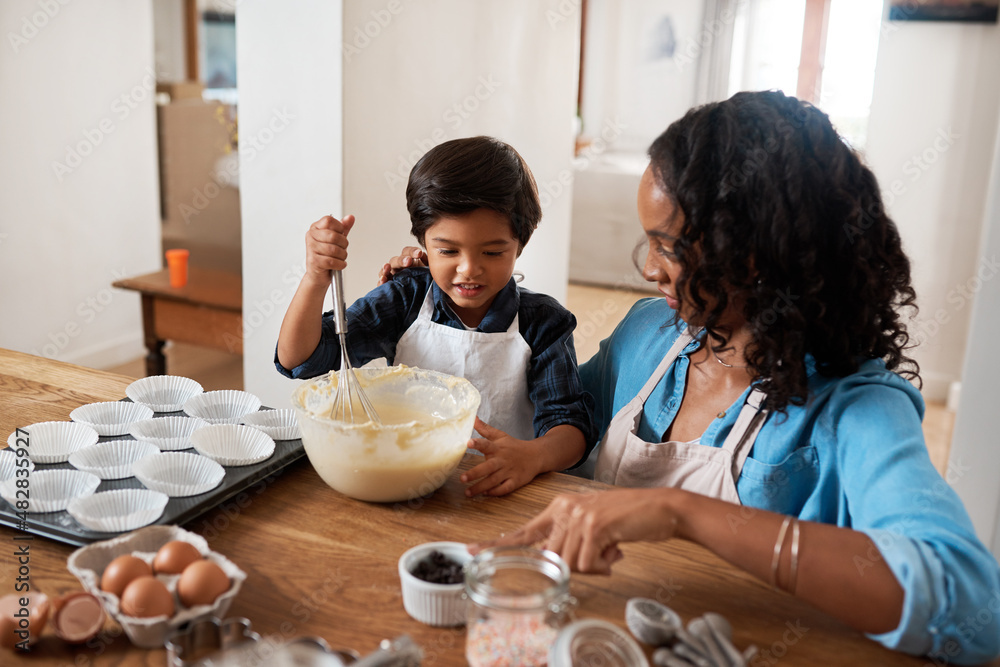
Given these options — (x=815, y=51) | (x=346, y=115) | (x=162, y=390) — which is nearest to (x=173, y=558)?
(x=162, y=390)

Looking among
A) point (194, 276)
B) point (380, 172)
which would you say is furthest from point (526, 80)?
point (194, 276)

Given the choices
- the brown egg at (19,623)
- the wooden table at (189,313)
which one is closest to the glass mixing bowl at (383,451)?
the brown egg at (19,623)

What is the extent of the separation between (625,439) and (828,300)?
0.40 meters

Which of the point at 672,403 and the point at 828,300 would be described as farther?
the point at 672,403

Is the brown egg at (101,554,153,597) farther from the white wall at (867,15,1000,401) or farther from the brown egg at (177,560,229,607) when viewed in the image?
the white wall at (867,15,1000,401)

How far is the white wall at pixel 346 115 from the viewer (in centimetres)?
227

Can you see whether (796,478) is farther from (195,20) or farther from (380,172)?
(195,20)

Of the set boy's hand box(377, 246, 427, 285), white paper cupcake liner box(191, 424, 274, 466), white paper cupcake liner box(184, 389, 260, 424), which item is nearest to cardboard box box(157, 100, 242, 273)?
boy's hand box(377, 246, 427, 285)

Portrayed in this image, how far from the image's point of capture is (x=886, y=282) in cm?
114

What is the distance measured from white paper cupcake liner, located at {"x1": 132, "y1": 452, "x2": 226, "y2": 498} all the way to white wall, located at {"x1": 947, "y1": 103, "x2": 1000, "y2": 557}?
1734 millimetres

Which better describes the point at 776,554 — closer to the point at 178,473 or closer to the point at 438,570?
the point at 438,570

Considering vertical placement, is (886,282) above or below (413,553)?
above

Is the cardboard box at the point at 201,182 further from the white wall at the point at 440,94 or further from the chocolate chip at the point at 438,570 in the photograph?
the chocolate chip at the point at 438,570

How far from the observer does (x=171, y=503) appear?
40.7 inches
